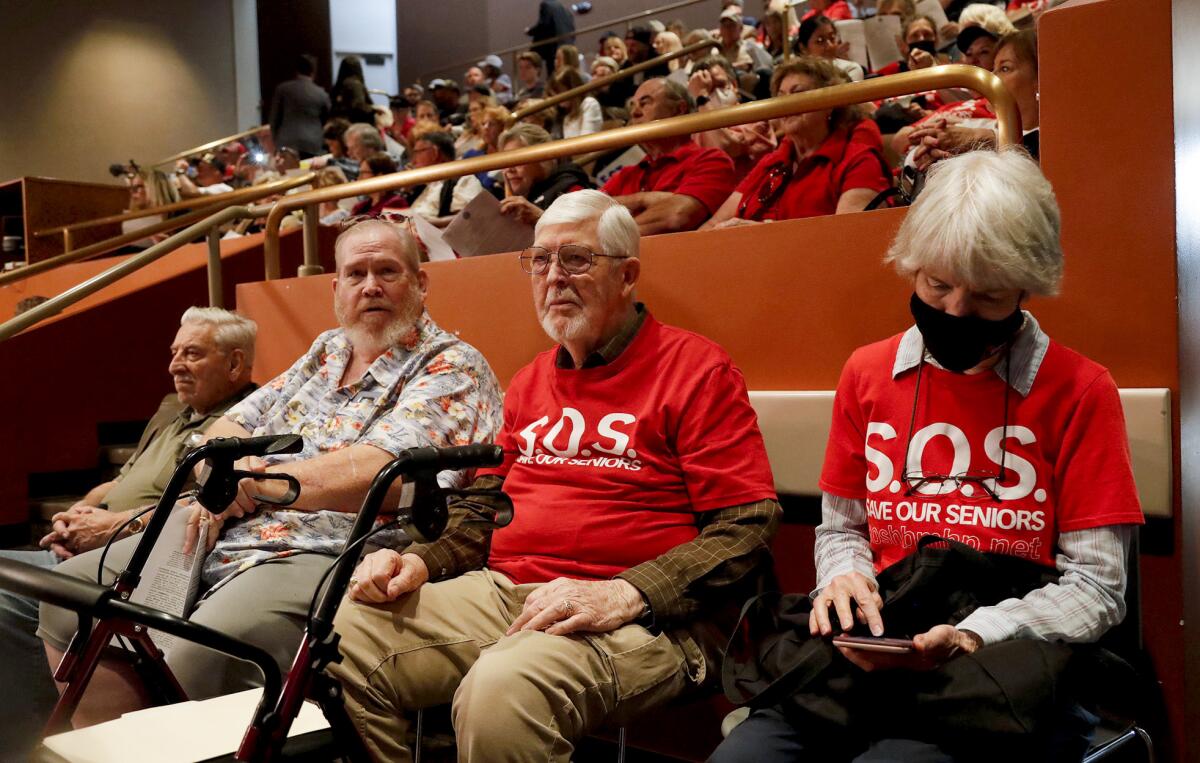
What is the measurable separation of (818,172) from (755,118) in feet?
2.07

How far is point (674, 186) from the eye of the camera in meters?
3.67

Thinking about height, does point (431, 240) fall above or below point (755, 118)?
below

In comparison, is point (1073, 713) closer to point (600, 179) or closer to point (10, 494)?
point (600, 179)

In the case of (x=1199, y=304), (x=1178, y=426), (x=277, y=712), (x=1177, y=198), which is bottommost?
(x=277, y=712)

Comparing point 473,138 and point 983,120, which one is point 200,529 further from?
point 473,138

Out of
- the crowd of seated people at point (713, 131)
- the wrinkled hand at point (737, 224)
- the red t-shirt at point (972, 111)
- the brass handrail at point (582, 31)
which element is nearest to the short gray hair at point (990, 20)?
the crowd of seated people at point (713, 131)

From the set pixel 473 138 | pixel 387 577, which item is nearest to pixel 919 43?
pixel 473 138

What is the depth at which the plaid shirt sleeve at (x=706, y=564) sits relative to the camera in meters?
1.81

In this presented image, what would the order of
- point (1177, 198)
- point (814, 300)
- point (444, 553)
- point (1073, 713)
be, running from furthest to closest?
point (814, 300) → point (444, 553) → point (1177, 198) → point (1073, 713)

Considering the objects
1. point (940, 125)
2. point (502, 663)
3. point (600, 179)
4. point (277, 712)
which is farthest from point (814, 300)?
point (600, 179)

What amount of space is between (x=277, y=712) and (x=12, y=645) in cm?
31

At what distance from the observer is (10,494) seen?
4.79 meters

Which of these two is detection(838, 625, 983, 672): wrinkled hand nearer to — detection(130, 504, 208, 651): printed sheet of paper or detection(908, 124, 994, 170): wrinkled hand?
detection(908, 124, 994, 170): wrinkled hand

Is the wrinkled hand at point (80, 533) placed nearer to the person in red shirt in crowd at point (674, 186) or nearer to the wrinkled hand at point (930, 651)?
the person in red shirt in crowd at point (674, 186)
